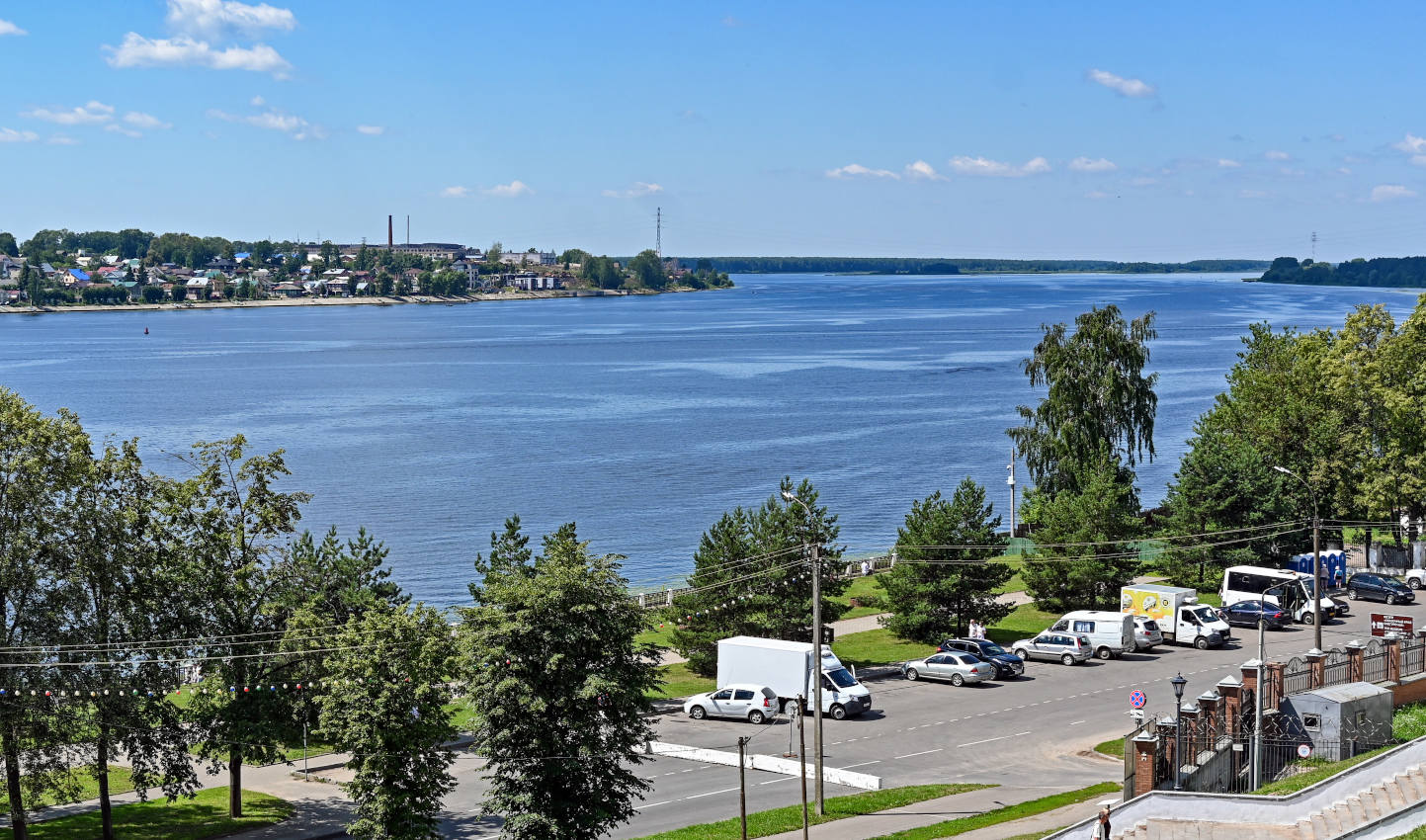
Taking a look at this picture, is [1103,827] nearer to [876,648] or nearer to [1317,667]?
[1317,667]

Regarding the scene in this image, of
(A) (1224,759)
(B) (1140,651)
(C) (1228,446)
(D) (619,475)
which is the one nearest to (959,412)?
(D) (619,475)

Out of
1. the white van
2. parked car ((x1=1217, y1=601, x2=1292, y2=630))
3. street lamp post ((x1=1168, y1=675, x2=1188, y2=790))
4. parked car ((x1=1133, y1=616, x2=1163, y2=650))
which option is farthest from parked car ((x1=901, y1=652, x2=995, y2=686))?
street lamp post ((x1=1168, y1=675, x2=1188, y2=790))

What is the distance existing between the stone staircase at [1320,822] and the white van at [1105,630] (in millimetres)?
21619

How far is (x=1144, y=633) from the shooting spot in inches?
1844

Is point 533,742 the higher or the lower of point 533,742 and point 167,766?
the higher

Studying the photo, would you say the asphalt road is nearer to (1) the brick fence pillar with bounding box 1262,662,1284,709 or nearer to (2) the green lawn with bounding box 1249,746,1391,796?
(1) the brick fence pillar with bounding box 1262,662,1284,709

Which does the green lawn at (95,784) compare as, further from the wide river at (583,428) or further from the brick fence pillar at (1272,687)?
the brick fence pillar at (1272,687)

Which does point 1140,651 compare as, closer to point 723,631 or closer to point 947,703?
point 947,703

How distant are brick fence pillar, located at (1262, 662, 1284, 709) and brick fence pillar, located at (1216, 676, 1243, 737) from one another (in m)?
1.13

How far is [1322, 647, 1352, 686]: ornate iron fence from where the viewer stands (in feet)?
109

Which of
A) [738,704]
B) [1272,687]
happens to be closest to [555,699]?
[738,704]

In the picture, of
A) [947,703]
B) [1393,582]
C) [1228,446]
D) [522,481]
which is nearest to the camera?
[947,703]

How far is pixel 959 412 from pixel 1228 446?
72.0 m

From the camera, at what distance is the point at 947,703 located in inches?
1608
